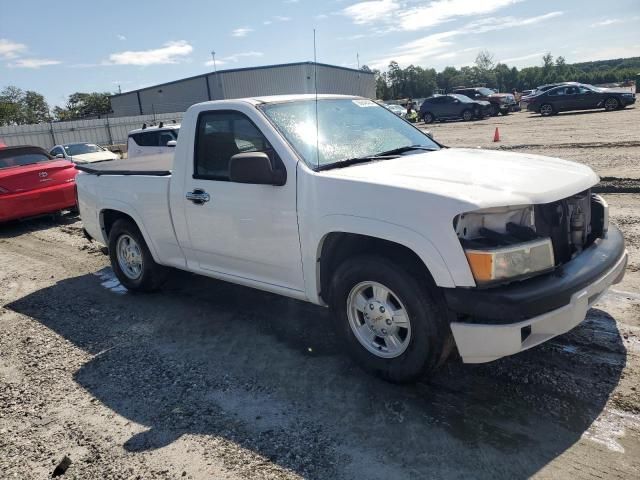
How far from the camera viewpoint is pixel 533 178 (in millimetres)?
3322

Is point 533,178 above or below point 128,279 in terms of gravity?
above

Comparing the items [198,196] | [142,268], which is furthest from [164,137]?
[198,196]

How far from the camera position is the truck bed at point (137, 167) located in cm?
522

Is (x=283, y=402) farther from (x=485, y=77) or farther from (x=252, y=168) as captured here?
(x=485, y=77)

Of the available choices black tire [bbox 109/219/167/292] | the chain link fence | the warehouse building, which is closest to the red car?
black tire [bbox 109/219/167/292]

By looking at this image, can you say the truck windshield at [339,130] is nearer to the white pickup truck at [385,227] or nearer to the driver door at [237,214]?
the white pickup truck at [385,227]

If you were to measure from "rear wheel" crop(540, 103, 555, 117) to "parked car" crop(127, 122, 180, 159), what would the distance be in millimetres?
22501

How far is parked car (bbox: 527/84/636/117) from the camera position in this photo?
2586cm

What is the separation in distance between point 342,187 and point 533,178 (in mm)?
1231

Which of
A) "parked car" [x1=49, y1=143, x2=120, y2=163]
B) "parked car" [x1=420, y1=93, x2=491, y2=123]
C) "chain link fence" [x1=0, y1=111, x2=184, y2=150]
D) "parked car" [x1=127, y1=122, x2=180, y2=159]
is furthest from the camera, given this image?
"chain link fence" [x1=0, y1=111, x2=184, y2=150]

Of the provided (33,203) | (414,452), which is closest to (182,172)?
(414,452)

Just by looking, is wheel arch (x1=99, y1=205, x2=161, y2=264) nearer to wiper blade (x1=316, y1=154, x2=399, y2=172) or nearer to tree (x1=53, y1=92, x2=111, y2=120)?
wiper blade (x1=316, y1=154, x2=399, y2=172)

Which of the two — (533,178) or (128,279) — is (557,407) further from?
(128,279)

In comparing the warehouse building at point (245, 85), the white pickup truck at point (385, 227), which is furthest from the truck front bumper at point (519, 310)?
the warehouse building at point (245, 85)
